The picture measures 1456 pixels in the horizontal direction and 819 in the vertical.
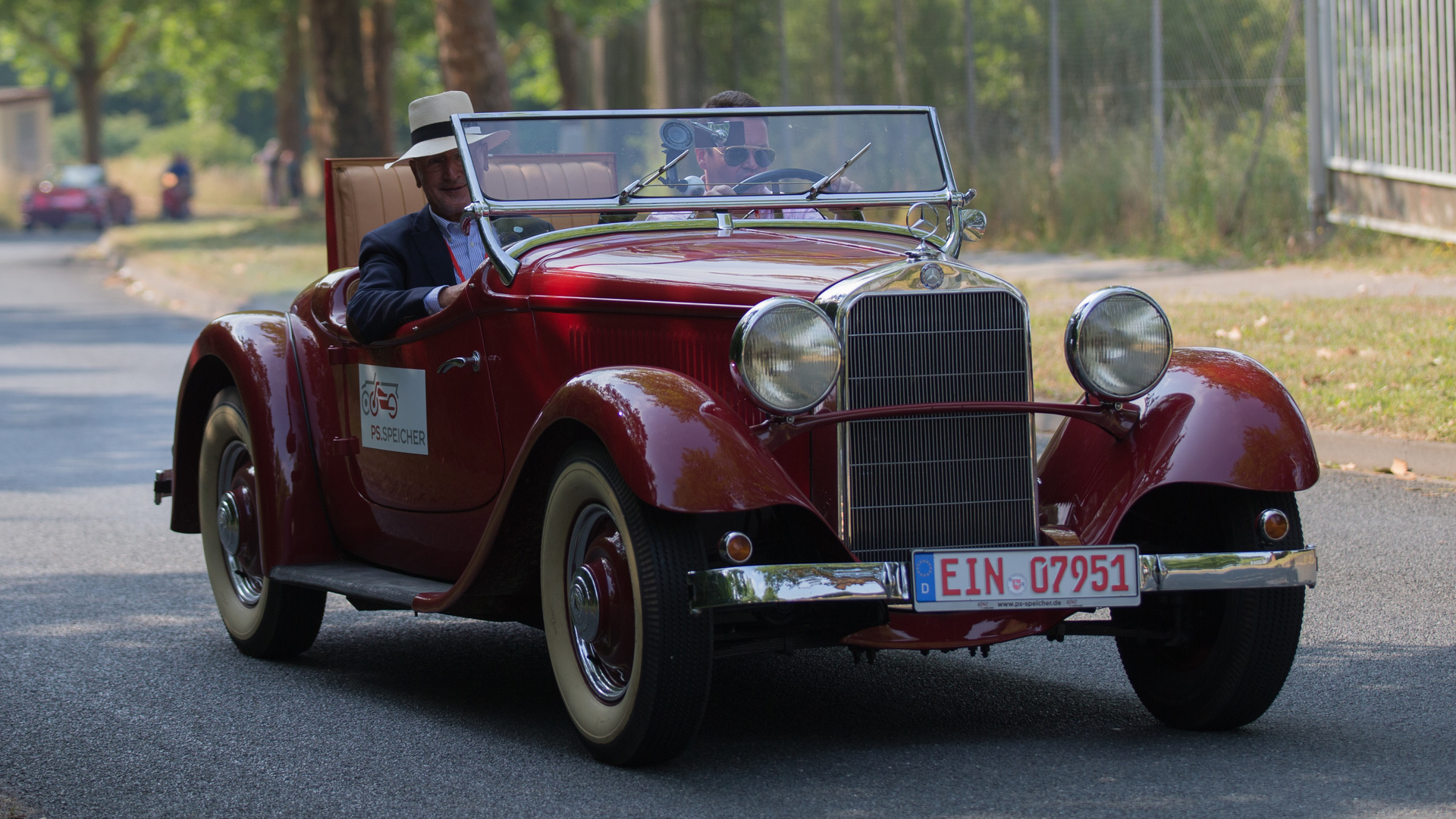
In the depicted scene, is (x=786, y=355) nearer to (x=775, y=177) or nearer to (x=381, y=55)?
(x=775, y=177)

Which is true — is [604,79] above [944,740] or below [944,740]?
above

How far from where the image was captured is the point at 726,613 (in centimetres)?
407

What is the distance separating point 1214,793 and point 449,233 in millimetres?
2822

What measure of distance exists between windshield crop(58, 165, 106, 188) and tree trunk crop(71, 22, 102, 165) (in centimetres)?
595

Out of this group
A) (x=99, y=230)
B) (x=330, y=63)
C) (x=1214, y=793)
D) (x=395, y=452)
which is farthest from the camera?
(x=99, y=230)

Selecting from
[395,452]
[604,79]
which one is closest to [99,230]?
[604,79]

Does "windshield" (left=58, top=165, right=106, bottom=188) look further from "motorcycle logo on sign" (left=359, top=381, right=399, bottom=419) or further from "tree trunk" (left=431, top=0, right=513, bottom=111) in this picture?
"motorcycle logo on sign" (left=359, top=381, right=399, bottom=419)

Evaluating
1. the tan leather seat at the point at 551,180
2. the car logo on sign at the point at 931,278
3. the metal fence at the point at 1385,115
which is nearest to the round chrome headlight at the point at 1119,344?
the car logo on sign at the point at 931,278

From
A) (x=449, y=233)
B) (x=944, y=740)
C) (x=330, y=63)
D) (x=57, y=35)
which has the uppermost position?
(x=57, y=35)

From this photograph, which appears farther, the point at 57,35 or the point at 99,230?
the point at 57,35

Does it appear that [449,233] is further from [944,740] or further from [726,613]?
[944,740]

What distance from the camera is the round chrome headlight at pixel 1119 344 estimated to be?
13.6 feet

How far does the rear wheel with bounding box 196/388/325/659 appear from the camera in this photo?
5.43 metres

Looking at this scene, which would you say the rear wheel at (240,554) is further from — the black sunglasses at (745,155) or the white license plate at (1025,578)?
the white license plate at (1025,578)
